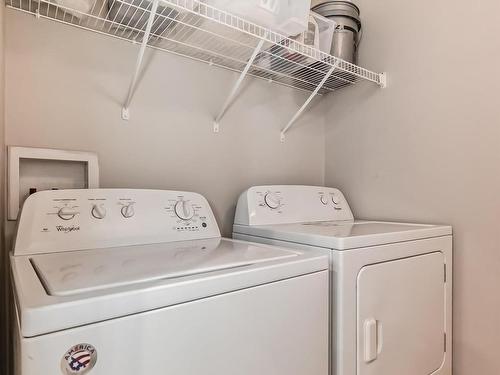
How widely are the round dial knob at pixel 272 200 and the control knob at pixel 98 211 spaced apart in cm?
67

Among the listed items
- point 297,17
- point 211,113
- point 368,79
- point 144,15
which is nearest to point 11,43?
point 144,15

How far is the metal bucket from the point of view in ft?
5.28

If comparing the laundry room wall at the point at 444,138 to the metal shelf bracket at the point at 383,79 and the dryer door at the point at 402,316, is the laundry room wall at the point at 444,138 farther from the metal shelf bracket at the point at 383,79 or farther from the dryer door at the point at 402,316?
the dryer door at the point at 402,316

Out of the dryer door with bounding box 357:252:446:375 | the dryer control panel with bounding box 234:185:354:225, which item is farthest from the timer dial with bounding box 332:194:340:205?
the dryer door with bounding box 357:252:446:375

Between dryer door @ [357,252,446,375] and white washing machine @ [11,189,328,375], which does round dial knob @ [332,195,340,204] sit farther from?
white washing machine @ [11,189,328,375]

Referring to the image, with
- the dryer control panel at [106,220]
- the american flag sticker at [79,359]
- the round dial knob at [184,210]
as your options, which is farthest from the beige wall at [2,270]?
the american flag sticker at [79,359]

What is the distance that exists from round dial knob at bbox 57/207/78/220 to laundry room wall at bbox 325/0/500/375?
4.44 feet

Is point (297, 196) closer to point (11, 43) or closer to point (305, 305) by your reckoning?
point (305, 305)

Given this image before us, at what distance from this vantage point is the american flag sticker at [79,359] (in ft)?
1.71

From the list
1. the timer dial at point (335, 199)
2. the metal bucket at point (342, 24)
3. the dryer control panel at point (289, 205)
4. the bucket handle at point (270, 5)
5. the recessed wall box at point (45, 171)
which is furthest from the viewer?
the timer dial at point (335, 199)

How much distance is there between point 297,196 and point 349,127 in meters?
0.56

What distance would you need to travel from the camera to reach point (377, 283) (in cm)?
109

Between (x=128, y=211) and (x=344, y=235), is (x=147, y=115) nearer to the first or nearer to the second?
(x=128, y=211)

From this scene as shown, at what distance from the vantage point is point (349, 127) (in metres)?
1.86
